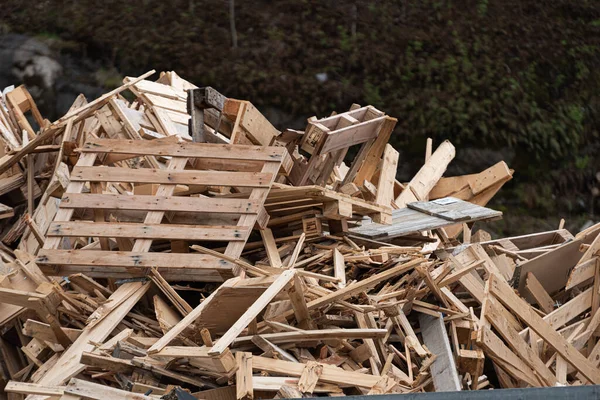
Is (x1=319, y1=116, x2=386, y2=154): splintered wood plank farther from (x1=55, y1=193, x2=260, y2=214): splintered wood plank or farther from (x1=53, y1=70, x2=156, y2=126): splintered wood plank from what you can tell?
(x1=53, y1=70, x2=156, y2=126): splintered wood plank

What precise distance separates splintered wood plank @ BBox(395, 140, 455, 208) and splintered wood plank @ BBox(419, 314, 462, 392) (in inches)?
104

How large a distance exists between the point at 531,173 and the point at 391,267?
10.2 meters

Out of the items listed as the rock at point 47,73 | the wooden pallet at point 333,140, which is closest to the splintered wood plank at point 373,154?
the wooden pallet at point 333,140

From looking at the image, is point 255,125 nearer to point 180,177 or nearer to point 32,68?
point 180,177

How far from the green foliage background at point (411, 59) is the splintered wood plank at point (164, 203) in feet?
31.2

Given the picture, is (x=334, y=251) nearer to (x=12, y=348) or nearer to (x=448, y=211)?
(x=448, y=211)

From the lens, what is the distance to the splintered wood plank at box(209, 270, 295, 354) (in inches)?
215

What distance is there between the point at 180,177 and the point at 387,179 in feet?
8.44

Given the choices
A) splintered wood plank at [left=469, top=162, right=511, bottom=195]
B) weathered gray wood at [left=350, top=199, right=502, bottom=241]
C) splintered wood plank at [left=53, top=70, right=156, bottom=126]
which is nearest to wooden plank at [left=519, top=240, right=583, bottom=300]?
weathered gray wood at [left=350, top=199, right=502, bottom=241]

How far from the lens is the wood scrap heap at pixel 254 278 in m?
5.92

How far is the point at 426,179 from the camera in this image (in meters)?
9.92

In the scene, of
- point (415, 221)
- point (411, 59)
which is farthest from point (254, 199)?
point (411, 59)

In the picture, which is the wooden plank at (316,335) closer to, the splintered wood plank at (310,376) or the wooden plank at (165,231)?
the splintered wood plank at (310,376)

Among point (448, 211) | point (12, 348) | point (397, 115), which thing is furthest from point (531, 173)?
point (12, 348)
